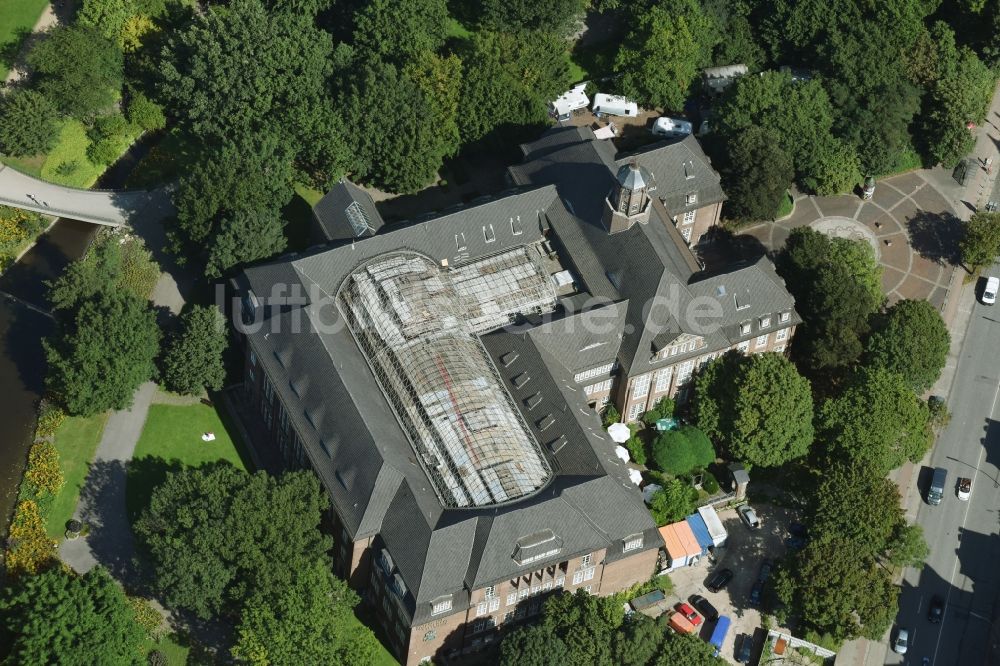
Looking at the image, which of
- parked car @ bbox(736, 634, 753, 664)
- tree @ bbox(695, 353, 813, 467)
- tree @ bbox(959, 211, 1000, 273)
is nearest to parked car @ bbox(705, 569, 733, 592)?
parked car @ bbox(736, 634, 753, 664)

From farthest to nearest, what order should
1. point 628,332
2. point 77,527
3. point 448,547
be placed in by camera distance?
point 628,332 < point 77,527 < point 448,547

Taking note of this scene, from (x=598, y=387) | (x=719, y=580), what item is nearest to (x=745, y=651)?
(x=719, y=580)

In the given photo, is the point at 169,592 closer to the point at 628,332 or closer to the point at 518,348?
the point at 518,348

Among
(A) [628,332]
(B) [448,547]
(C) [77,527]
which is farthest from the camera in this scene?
(A) [628,332]

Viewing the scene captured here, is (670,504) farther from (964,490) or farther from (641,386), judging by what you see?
(964,490)

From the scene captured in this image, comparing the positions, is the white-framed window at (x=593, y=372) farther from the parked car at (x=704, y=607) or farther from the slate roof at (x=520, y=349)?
the parked car at (x=704, y=607)

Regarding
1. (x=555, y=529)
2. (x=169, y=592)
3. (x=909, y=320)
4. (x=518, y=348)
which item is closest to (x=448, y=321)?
(x=518, y=348)

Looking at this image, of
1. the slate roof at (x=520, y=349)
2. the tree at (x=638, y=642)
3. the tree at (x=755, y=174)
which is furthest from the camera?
the tree at (x=755, y=174)

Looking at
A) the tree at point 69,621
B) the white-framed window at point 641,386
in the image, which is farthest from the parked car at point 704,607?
the tree at point 69,621
